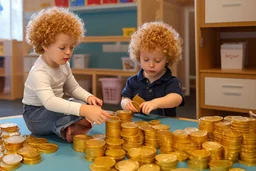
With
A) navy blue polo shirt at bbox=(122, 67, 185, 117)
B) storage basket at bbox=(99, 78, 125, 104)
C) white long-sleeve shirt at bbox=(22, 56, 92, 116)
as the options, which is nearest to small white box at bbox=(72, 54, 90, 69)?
storage basket at bbox=(99, 78, 125, 104)

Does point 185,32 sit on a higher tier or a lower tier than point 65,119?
higher

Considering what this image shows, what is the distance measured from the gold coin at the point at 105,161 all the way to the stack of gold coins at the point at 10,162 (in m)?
0.19

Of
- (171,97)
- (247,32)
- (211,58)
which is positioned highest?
(247,32)

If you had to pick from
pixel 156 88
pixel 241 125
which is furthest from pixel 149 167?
pixel 156 88

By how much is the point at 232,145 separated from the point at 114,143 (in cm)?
30

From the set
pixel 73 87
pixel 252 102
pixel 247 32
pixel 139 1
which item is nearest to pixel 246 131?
pixel 73 87

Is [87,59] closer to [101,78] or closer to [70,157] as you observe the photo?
[101,78]

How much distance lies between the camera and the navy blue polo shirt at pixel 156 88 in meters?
1.32

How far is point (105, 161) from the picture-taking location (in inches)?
31.0

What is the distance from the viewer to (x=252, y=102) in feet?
5.75

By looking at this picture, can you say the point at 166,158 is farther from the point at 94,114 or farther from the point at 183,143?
the point at 94,114

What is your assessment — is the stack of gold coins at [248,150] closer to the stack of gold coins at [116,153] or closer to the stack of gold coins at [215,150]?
the stack of gold coins at [215,150]

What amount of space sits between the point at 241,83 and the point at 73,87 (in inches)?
38.7

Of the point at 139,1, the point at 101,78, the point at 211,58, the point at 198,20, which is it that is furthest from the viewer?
the point at 101,78
